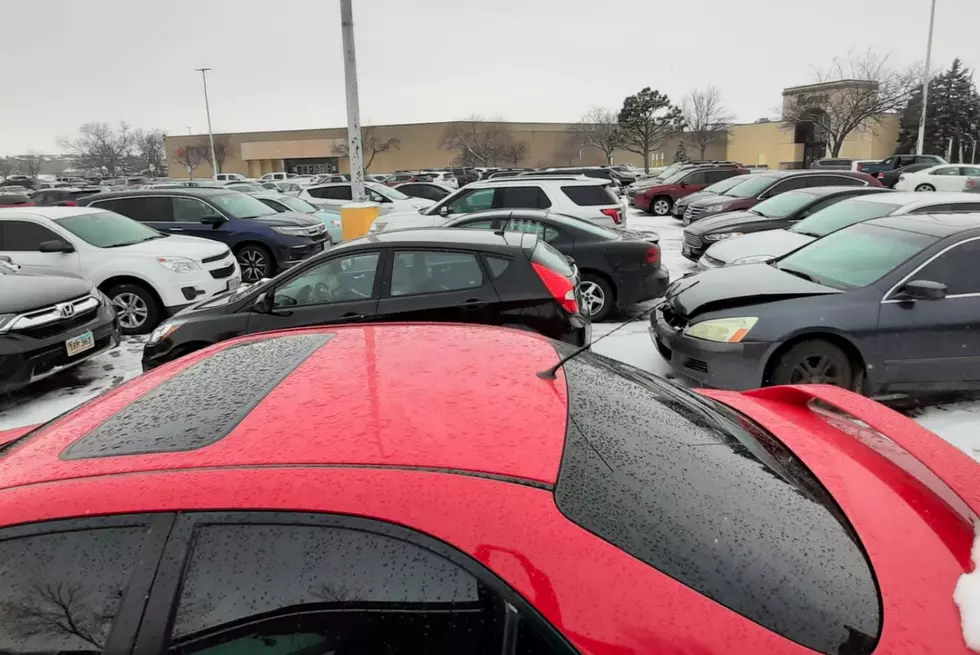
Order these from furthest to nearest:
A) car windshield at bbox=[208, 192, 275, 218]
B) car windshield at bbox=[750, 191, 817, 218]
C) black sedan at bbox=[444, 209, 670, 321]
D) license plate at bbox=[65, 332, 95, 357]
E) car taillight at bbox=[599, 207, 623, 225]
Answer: car windshield at bbox=[208, 192, 275, 218] < car windshield at bbox=[750, 191, 817, 218] < car taillight at bbox=[599, 207, 623, 225] < black sedan at bbox=[444, 209, 670, 321] < license plate at bbox=[65, 332, 95, 357]


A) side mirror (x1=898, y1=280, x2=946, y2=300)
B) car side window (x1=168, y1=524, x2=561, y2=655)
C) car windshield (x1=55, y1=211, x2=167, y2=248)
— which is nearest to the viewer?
car side window (x1=168, y1=524, x2=561, y2=655)

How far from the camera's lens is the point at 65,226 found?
323 inches

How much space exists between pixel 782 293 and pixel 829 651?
4.11 m

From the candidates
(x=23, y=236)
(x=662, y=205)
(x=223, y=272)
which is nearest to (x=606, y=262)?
(x=223, y=272)

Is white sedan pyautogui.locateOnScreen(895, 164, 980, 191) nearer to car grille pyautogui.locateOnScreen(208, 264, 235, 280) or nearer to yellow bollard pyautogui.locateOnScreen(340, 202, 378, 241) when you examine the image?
yellow bollard pyautogui.locateOnScreen(340, 202, 378, 241)

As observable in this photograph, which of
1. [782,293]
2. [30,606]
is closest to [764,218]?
[782,293]

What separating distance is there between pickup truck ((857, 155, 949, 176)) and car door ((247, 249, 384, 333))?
3141 centimetres

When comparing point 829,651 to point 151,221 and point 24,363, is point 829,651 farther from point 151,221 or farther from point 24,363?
point 151,221

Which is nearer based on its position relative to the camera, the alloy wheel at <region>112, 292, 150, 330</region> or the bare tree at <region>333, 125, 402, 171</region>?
the alloy wheel at <region>112, 292, 150, 330</region>

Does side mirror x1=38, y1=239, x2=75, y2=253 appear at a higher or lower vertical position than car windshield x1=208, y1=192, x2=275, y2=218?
lower

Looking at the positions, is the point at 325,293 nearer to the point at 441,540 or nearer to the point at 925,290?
the point at 441,540

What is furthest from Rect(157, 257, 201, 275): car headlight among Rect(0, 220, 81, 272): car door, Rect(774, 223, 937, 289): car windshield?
Rect(774, 223, 937, 289): car windshield

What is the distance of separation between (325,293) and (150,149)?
3199 inches

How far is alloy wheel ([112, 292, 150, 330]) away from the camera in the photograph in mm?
7836
